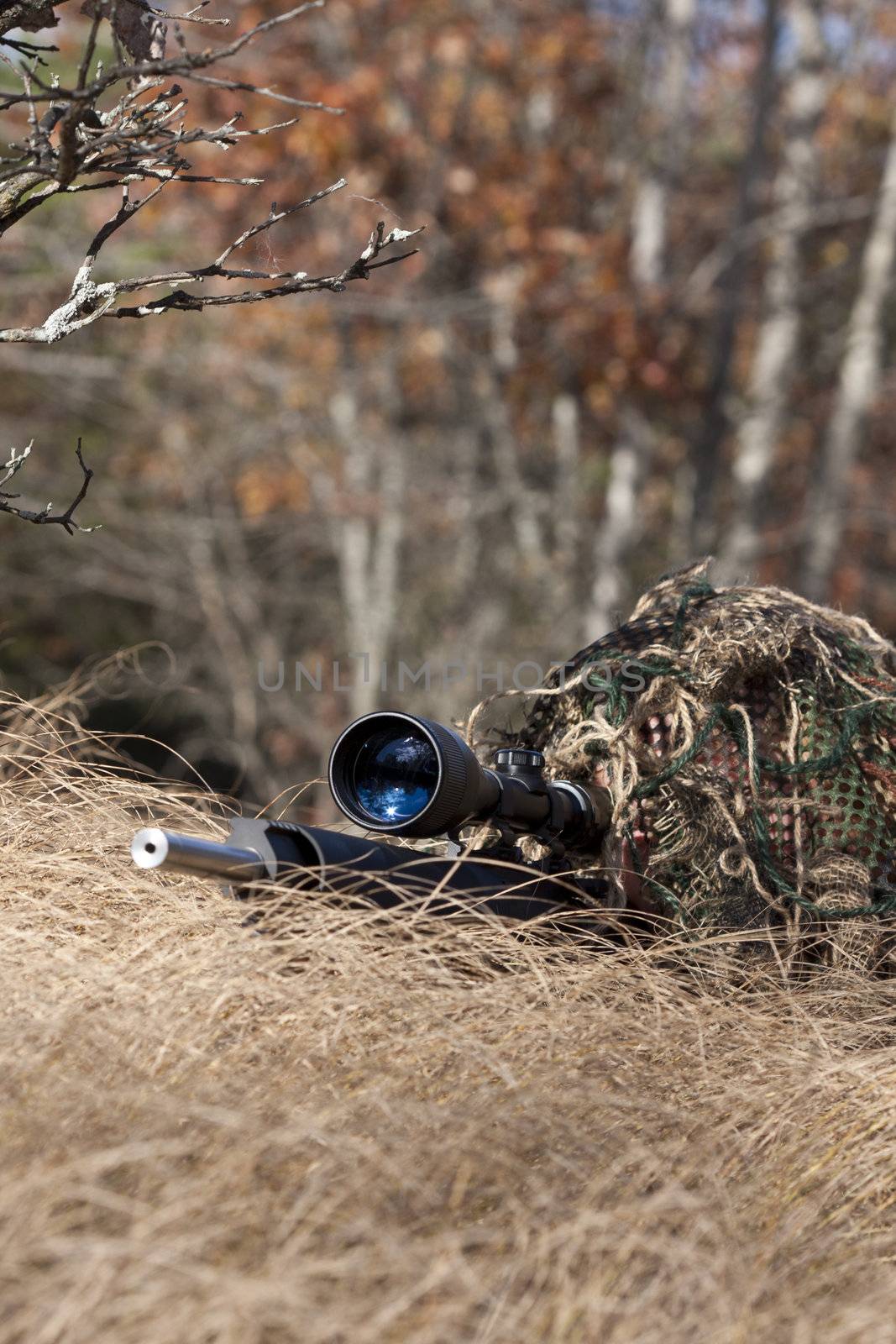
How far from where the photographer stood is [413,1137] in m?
1.75

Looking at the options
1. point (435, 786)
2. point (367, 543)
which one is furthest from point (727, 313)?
point (435, 786)

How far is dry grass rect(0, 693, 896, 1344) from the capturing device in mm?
1485

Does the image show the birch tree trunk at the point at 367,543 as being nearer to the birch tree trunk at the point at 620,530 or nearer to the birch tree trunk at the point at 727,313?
the birch tree trunk at the point at 620,530

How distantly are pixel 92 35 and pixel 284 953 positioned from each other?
1.29 m

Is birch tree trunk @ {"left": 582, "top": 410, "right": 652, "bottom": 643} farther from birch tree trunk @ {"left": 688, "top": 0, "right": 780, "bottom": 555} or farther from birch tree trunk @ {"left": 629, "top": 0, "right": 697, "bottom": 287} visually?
birch tree trunk @ {"left": 629, "top": 0, "right": 697, "bottom": 287}

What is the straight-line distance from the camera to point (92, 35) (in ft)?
6.59

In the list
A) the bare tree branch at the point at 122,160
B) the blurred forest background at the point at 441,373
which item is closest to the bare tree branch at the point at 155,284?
the bare tree branch at the point at 122,160

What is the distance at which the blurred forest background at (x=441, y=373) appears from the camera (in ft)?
31.9

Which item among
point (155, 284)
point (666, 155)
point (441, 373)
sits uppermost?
point (666, 155)

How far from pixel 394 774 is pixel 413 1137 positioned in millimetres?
965

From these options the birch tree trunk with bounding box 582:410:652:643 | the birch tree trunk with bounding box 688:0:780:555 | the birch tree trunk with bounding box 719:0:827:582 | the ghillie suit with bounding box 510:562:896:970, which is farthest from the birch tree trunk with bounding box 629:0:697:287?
the ghillie suit with bounding box 510:562:896:970

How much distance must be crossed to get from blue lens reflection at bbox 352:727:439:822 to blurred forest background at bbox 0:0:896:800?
6.38 metres

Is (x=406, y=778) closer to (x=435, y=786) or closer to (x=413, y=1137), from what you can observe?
(x=435, y=786)

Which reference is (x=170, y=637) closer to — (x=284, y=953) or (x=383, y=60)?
(x=383, y=60)
